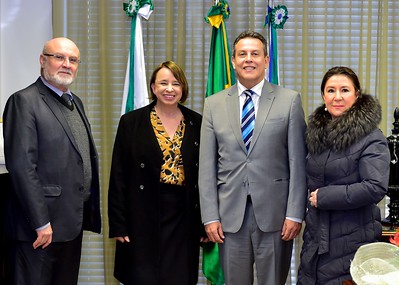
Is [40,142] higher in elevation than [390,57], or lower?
lower

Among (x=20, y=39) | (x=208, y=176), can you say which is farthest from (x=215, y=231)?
(x=20, y=39)

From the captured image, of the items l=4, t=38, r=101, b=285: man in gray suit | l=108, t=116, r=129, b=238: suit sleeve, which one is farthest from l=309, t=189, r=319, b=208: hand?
l=4, t=38, r=101, b=285: man in gray suit

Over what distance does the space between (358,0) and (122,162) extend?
218 cm

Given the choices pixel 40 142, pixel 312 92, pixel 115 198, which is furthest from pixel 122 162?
pixel 312 92

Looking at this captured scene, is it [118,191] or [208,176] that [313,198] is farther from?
[118,191]

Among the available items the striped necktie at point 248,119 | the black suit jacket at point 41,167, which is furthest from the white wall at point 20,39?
the striped necktie at point 248,119

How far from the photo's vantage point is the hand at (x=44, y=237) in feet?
7.66

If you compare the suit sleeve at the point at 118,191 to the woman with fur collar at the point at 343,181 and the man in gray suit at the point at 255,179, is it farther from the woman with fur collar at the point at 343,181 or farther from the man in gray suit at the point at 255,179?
the woman with fur collar at the point at 343,181

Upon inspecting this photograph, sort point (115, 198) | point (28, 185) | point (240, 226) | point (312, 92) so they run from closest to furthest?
point (28, 185) → point (240, 226) → point (115, 198) → point (312, 92)

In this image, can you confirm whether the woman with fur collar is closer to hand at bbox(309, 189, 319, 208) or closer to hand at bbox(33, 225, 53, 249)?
hand at bbox(309, 189, 319, 208)

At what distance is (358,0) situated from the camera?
374 cm

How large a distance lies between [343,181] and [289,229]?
39 centimetres

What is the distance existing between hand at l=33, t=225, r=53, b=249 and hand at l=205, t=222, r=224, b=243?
78 centimetres

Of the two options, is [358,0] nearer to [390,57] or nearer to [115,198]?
[390,57]
